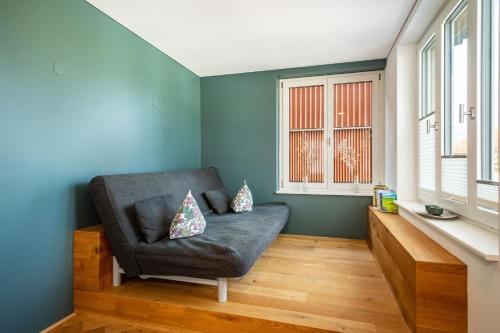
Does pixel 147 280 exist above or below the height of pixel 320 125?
below

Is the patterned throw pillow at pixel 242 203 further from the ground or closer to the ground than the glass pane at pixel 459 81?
closer to the ground

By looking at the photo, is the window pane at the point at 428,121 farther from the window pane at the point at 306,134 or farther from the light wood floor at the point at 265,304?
the window pane at the point at 306,134

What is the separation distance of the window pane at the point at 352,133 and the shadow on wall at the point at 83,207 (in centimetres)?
286

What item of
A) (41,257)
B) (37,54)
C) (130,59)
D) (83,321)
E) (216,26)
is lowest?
(83,321)

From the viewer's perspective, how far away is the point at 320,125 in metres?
3.52

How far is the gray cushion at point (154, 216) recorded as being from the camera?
1959mm

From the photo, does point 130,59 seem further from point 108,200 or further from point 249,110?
point 249,110

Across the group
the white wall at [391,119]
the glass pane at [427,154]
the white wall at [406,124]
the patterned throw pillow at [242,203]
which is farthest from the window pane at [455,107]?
the patterned throw pillow at [242,203]

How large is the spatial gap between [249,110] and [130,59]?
171cm

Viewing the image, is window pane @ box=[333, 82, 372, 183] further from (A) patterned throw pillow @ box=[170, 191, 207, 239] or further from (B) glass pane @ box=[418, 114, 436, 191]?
(A) patterned throw pillow @ box=[170, 191, 207, 239]

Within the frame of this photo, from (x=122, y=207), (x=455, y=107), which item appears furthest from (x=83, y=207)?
(x=455, y=107)

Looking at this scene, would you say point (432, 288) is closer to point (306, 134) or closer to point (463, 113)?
point (463, 113)

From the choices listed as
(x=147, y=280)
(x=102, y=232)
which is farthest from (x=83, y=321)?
(x=102, y=232)

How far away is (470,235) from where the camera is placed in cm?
136
